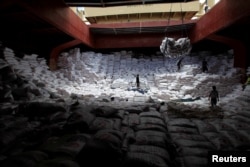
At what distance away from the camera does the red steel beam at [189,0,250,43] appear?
4824 millimetres

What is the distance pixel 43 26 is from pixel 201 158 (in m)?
6.40

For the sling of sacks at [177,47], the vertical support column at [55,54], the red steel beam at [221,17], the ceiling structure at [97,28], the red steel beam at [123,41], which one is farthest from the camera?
the red steel beam at [123,41]

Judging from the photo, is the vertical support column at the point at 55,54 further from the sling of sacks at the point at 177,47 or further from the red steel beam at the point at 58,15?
the sling of sacks at the point at 177,47

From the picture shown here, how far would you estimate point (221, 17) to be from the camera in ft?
19.9

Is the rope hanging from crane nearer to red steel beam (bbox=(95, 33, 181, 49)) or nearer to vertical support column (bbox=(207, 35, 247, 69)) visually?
vertical support column (bbox=(207, 35, 247, 69))

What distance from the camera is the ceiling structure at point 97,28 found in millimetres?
5234

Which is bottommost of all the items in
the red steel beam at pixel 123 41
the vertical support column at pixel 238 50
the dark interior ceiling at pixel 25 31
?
the vertical support column at pixel 238 50

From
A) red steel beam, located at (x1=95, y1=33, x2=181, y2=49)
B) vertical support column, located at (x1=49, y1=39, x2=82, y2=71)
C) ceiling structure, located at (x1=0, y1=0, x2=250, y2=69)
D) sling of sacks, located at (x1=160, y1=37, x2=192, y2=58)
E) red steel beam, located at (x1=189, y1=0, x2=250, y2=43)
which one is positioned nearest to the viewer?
red steel beam, located at (x1=189, y1=0, x2=250, y2=43)

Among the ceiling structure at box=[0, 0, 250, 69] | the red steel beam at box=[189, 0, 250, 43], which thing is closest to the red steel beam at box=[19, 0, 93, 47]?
the ceiling structure at box=[0, 0, 250, 69]

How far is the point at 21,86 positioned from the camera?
5332 mm

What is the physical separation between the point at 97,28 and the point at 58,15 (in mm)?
3339

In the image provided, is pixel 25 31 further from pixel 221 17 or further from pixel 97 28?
pixel 221 17

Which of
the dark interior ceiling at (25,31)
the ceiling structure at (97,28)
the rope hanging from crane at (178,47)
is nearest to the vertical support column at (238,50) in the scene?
the ceiling structure at (97,28)

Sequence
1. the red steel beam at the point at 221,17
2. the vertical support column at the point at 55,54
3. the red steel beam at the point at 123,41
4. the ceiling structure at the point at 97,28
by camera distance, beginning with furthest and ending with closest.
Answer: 1. the red steel beam at the point at 123,41
2. the vertical support column at the point at 55,54
3. the ceiling structure at the point at 97,28
4. the red steel beam at the point at 221,17
